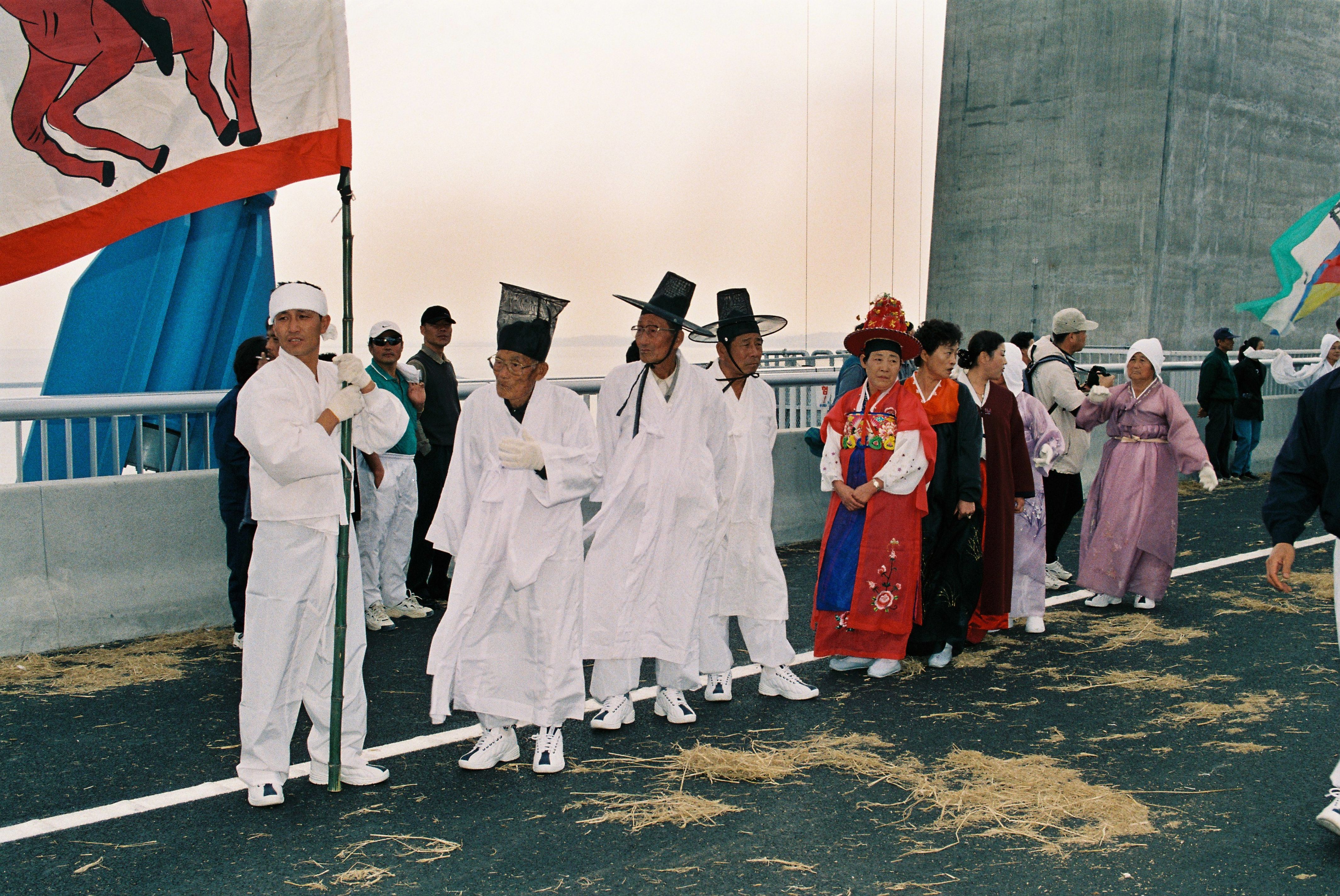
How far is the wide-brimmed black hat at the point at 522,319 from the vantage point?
5.04 metres

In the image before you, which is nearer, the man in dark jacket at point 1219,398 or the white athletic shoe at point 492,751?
the white athletic shoe at point 492,751

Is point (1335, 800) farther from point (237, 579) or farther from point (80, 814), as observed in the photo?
point (237, 579)

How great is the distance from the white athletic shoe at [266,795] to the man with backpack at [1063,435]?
6602mm

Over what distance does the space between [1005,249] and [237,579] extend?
2053cm

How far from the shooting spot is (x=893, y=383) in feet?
21.7

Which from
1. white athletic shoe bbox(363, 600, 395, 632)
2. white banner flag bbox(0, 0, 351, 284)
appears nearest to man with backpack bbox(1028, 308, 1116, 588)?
Answer: white athletic shoe bbox(363, 600, 395, 632)

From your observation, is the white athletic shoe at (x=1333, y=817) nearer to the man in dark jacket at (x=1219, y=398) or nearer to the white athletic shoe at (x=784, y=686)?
the white athletic shoe at (x=784, y=686)

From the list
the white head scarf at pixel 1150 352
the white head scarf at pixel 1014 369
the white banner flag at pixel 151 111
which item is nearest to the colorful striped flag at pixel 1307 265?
the white head scarf at pixel 1150 352

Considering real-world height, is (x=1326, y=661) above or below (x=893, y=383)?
below

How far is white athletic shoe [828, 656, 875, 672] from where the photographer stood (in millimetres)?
6621

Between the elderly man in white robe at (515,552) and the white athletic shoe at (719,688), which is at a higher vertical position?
the elderly man in white robe at (515,552)

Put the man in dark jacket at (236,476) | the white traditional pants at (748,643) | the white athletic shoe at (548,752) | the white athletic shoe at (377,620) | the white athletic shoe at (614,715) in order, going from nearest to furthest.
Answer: the white athletic shoe at (548,752)
the white athletic shoe at (614,715)
the white traditional pants at (748,643)
the man in dark jacket at (236,476)
the white athletic shoe at (377,620)

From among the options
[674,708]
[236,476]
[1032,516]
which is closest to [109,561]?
[236,476]

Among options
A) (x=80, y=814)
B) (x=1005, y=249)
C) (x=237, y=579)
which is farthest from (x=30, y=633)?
(x=1005, y=249)
